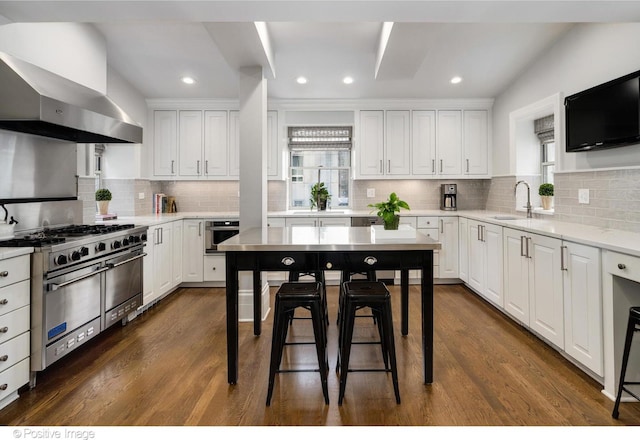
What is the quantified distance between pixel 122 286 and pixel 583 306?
11.6 feet

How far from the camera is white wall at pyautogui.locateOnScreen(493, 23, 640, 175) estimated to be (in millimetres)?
2770

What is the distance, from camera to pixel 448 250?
477cm

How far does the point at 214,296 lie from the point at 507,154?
408cm

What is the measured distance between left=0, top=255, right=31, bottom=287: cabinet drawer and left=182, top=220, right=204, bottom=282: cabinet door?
2391 millimetres

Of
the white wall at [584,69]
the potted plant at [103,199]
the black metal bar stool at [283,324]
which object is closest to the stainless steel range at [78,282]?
the potted plant at [103,199]

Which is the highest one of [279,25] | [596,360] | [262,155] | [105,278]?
[279,25]

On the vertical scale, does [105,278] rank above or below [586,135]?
below

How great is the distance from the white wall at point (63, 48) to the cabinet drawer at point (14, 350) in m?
1.87

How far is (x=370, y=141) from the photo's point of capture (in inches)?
201

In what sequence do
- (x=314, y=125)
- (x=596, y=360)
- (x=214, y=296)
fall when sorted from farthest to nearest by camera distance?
(x=314, y=125)
(x=214, y=296)
(x=596, y=360)

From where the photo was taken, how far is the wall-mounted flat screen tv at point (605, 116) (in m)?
2.61
